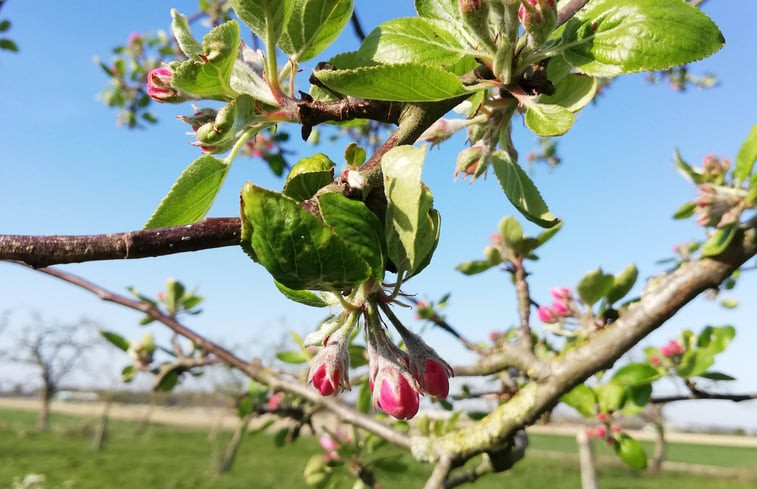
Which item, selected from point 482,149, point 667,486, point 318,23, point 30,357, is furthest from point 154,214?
point 30,357

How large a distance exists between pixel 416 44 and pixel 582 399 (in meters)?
1.17

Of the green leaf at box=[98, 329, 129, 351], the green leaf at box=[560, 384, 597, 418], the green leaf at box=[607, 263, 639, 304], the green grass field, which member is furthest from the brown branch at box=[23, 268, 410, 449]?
the green grass field

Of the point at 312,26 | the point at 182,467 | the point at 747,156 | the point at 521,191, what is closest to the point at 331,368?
the point at 521,191

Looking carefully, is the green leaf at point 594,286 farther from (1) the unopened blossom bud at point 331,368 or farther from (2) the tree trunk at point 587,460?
(1) the unopened blossom bud at point 331,368

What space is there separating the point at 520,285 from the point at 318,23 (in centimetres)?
135

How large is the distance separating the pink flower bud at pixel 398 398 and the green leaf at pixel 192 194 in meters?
0.30

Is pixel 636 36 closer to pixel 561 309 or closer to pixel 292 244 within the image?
pixel 292 244

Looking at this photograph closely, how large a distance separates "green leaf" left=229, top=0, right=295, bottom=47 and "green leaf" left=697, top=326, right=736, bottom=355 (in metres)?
1.61

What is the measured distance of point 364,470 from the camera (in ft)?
8.22

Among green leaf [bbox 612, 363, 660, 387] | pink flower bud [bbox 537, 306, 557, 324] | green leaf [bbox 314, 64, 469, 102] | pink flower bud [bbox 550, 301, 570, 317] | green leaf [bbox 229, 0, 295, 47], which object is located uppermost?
green leaf [bbox 229, 0, 295, 47]

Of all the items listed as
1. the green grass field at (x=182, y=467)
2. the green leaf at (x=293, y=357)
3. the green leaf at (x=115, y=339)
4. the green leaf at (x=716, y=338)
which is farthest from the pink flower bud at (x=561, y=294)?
the green grass field at (x=182, y=467)

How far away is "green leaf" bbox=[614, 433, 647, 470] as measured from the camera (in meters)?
1.62

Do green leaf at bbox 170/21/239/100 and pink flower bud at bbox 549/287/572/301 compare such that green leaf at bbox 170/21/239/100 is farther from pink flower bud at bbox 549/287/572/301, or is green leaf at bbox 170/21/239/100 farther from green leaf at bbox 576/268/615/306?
pink flower bud at bbox 549/287/572/301

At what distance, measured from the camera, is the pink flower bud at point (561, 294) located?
1942 millimetres
